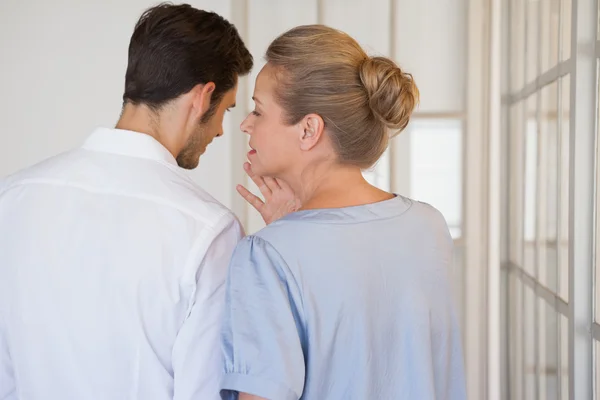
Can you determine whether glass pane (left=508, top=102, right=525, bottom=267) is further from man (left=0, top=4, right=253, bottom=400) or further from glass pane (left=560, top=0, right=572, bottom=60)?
man (left=0, top=4, right=253, bottom=400)

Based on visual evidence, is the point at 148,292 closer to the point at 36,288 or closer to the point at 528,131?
the point at 36,288

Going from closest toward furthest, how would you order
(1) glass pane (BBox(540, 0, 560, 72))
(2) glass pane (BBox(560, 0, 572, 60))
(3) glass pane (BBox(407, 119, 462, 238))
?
1. (2) glass pane (BBox(560, 0, 572, 60))
2. (1) glass pane (BBox(540, 0, 560, 72))
3. (3) glass pane (BBox(407, 119, 462, 238))

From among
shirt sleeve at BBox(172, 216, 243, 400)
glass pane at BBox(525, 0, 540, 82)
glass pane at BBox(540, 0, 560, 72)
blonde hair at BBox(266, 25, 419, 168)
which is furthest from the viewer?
glass pane at BBox(525, 0, 540, 82)

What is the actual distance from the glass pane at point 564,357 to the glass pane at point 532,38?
2.47 ft

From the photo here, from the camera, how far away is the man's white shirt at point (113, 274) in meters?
1.30

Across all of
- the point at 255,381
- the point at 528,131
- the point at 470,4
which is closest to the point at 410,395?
the point at 255,381

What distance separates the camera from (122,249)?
1.31m

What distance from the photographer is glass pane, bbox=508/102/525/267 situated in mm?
2436

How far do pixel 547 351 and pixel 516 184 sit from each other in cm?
63

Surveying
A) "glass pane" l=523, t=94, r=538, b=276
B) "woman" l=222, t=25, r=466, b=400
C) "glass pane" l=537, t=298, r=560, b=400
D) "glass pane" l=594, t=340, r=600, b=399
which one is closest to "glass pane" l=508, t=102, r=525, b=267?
"glass pane" l=523, t=94, r=538, b=276

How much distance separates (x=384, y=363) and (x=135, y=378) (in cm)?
44

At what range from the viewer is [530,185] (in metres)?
2.29

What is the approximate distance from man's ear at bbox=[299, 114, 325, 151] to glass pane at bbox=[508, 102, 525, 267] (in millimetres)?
1350

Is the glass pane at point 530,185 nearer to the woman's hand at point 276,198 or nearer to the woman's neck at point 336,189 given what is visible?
the woman's hand at point 276,198
